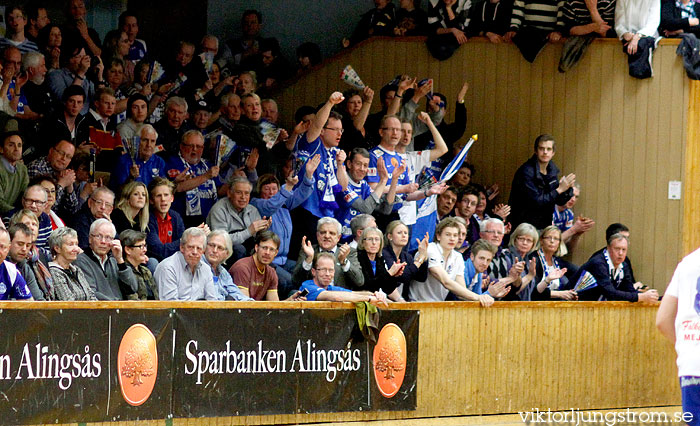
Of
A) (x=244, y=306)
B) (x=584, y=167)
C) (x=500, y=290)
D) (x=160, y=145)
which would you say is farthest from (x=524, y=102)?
(x=244, y=306)

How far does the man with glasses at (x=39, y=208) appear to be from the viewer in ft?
25.1

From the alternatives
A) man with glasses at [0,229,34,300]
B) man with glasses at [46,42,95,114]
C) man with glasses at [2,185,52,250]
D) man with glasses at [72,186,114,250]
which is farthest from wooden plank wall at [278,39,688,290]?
man with glasses at [0,229,34,300]

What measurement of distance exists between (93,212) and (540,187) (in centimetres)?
475

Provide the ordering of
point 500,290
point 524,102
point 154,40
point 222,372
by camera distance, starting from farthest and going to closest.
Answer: point 154,40 → point 524,102 → point 500,290 → point 222,372

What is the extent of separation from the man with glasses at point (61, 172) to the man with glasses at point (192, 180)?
3.69 ft

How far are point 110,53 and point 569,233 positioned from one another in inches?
196

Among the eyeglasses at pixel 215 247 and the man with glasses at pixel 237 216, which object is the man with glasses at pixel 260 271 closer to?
the eyeglasses at pixel 215 247

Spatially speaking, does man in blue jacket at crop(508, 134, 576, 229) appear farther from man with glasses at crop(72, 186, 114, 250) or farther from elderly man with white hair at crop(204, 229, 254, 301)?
man with glasses at crop(72, 186, 114, 250)

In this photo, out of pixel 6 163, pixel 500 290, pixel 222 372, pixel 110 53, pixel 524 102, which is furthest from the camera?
pixel 524 102

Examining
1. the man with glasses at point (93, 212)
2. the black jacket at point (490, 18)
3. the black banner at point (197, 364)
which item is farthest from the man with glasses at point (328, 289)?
the black jacket at point (490, 18)

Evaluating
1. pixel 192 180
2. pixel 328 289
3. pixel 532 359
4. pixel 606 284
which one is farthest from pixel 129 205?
pixel 606 284

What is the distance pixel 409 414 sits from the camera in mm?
8484

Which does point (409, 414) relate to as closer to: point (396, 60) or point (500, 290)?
point (500, 290)

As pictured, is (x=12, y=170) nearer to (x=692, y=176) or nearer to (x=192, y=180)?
(x=192, y=180)
